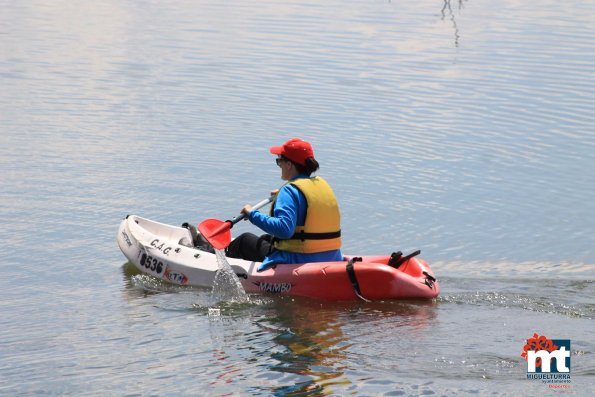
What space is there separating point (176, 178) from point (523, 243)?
12.9ft

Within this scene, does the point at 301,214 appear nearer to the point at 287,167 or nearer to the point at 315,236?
the point at 315,236

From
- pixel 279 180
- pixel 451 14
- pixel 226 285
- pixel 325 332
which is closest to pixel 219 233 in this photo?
pixel 226 285

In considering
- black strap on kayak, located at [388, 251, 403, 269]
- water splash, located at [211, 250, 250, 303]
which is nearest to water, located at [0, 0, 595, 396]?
water splash, located at [211, 250, 250, 303]

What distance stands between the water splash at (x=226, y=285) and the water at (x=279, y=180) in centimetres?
13

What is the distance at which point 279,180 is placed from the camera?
12.6 meters

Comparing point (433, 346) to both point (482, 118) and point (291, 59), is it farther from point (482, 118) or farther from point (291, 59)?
point (291, 59)

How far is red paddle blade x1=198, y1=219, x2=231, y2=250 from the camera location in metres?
9.05

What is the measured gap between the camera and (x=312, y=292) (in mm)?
8664

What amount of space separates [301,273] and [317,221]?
432 mm

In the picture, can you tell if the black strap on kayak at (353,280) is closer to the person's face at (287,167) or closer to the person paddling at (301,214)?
the person paddling at (301,214)

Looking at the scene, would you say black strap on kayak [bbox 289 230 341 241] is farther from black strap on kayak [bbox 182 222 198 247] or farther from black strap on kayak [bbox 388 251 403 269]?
black strap on kayak [bbox 182 222 198 247]

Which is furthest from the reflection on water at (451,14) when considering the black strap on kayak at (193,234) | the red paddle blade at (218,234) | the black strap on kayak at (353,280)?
the black strap on kayak at (353,280)

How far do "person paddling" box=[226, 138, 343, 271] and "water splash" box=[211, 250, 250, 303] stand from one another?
0.77ft

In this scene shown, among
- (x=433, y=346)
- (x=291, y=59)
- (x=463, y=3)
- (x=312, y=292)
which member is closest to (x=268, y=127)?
(x=291, y=59)
